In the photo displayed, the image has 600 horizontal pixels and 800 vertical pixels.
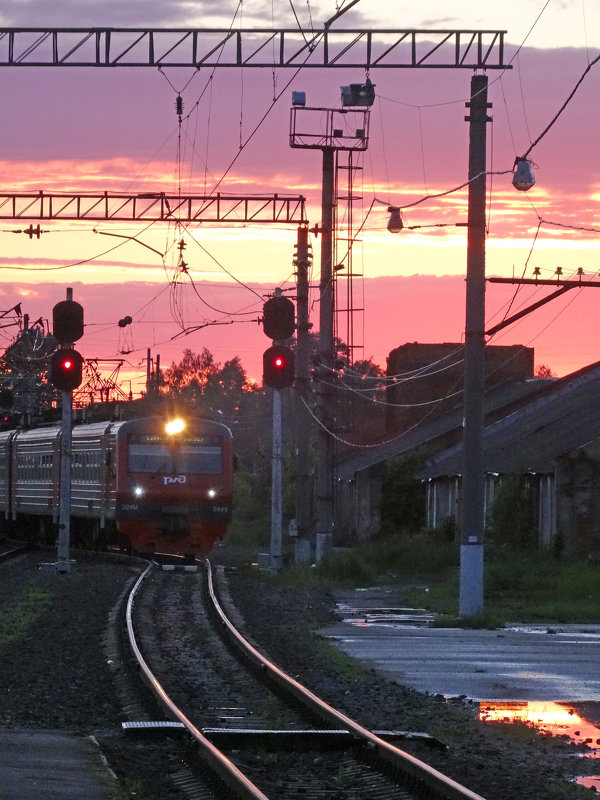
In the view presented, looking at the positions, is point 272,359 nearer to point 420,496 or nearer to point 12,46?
point 12,46

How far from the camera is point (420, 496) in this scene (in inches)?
2073

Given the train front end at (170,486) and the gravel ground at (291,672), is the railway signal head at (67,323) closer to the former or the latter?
the gravel ground at (291,672)

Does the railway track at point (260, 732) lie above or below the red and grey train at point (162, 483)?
below

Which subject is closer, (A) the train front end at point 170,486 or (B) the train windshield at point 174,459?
(A) the train front end at point 170,486

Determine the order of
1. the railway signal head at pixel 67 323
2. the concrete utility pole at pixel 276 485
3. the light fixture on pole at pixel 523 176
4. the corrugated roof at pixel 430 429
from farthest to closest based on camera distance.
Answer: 1. the corrugated roof at pixel 430 429
2. the concrete utility pole at pixel 276 485
3. the railway signal head at pixel 67 323
4. the light fixture on pole at pixel 523 176

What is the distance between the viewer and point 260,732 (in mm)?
10266

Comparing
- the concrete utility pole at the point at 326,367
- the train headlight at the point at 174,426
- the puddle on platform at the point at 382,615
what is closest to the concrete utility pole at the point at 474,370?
the puddle on platform at the point at 382,615

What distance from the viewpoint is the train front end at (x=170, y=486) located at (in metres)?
32.5

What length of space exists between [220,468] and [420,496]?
65.9 ft

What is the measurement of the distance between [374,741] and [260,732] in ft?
3.26

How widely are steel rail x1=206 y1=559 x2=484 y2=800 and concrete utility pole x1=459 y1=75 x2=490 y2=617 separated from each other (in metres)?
5.90

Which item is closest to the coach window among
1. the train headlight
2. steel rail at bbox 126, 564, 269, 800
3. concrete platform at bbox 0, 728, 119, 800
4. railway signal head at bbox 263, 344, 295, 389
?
the train headlight

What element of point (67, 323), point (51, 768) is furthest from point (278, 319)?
point (51, 768)

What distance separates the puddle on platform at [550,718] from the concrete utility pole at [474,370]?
8.44 m
